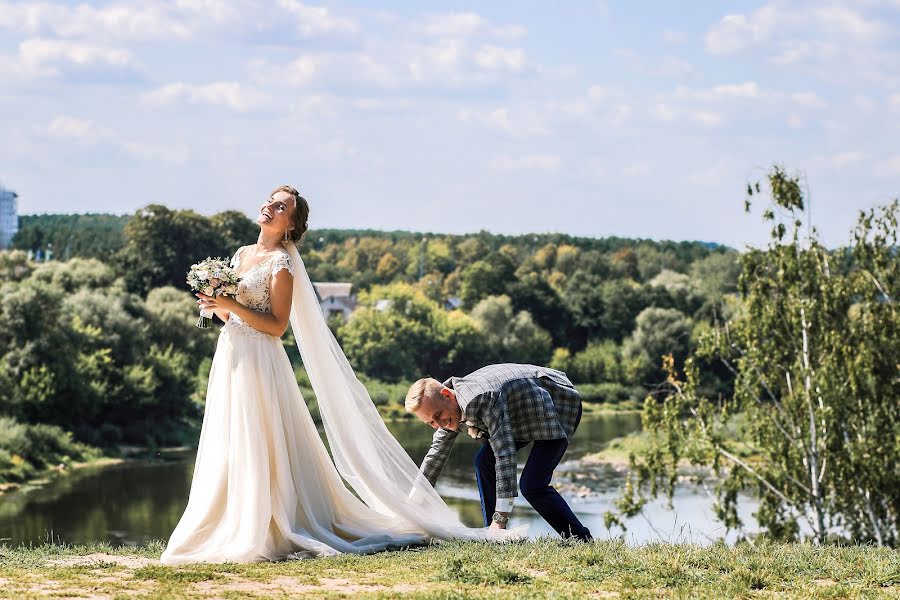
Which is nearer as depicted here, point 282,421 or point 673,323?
point 282,421

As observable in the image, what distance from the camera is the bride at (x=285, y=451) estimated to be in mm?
7129

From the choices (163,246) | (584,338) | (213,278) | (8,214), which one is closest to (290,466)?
(213,278)

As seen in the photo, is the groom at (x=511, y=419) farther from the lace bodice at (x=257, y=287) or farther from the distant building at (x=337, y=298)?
the distant building at (x=337, y=298)

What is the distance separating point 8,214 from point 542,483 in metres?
109

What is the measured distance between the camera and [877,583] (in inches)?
236

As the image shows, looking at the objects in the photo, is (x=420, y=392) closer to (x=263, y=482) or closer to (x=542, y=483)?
(x=542, y=483)

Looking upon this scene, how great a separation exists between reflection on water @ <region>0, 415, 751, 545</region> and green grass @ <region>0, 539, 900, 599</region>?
1490 centimetres

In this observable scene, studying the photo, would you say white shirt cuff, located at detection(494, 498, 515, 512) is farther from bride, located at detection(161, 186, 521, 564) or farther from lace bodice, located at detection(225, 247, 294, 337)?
lace bodice, located at detection(225, 247, 294, 337)

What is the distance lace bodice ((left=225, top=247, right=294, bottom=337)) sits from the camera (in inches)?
295

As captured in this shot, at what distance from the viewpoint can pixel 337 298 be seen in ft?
283

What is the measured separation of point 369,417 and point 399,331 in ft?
208

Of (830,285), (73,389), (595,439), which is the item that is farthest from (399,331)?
(830,285)

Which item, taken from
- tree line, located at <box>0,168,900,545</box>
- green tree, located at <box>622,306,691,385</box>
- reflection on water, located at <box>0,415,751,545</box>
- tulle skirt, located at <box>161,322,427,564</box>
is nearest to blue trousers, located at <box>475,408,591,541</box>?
tulle skirt, located at <box>161,322,427,564</box>

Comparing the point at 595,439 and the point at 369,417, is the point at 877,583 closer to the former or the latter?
the point at 369,417
